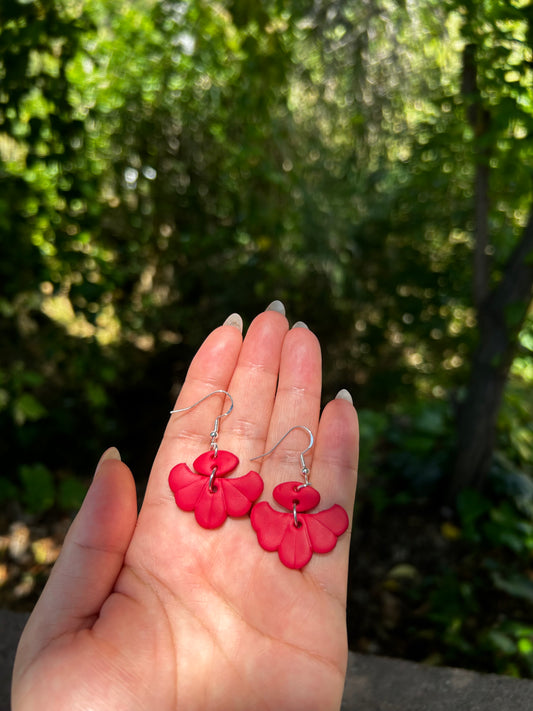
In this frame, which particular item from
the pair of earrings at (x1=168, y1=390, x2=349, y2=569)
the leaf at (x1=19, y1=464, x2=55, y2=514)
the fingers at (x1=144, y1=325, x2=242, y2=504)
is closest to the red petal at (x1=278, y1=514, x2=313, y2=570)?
the pair of earrings at (x1=168, y1=390, x2=349, y2=569)

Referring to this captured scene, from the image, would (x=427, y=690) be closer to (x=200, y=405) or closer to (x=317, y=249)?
(x=200, y=405)

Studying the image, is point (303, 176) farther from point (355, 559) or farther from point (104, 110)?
point (355, 559)

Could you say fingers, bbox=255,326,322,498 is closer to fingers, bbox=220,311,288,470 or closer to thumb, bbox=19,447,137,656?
fingers, bbox=220,311,288,470

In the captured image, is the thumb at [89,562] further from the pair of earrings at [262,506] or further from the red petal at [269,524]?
the red petal at [269,524]

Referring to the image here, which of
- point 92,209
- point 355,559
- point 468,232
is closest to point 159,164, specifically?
point 92,209

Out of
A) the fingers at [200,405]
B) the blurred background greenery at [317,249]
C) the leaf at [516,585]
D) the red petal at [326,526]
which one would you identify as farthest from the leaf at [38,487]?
the leaf at [516,585]
